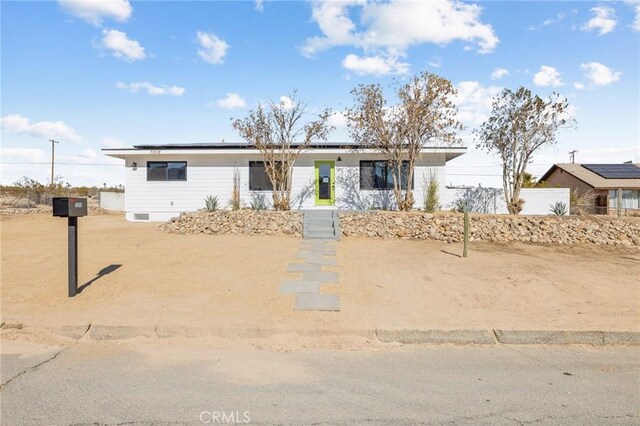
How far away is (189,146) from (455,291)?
14436mm

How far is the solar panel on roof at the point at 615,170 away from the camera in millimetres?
28297

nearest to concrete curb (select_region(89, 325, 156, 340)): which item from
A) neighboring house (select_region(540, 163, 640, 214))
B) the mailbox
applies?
the mailbox

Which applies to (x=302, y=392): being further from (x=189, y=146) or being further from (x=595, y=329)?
(x=189, y=146)

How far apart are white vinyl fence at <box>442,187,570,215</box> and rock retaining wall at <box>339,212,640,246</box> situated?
3.98 m

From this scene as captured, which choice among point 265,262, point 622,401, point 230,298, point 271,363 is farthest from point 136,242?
point 622,401

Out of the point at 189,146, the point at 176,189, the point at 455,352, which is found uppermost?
the point at 189,146

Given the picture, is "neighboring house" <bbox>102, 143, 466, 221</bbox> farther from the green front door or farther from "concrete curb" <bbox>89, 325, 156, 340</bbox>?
"concrete curb" <bbox>89, 325, 156, 340</bbox>

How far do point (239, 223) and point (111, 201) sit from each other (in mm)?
22991

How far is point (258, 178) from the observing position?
17.3m

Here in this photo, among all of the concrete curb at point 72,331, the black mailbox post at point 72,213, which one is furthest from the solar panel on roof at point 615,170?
the concrete curb at point 72,331

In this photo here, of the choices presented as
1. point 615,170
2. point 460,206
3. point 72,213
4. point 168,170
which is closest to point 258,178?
point 168,170

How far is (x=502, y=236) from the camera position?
12867 millimetres

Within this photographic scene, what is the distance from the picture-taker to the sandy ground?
5051 mm
